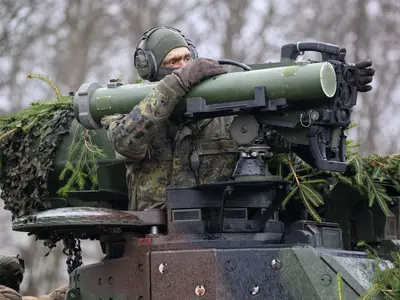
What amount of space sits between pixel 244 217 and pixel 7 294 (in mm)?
2381

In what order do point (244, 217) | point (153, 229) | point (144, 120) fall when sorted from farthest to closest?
point (153, 229) < point (244, 217) < point (144, 120)

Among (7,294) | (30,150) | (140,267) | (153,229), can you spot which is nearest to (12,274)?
(7,294)

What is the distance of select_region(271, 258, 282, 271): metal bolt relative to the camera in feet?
25.5

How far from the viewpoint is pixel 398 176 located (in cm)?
920

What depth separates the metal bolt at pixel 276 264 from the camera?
7.77 metres

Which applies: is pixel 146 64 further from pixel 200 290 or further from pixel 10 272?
pixel 10 272

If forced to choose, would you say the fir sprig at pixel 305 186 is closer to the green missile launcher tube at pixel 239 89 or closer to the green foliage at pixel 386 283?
the green foliage at pixel 386 283

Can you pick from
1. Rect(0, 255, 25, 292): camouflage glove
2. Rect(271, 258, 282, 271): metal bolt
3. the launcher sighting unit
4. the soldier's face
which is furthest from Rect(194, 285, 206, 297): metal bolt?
Rect(0, 255, 25, 292): camouflage glove

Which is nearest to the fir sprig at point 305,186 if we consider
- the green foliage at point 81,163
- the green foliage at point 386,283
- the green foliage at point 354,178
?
the green foliage at point 354,178

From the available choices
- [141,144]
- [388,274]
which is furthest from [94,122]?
[388,274]

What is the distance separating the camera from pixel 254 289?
7.77 metres

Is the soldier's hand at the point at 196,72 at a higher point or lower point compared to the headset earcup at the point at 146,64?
lower

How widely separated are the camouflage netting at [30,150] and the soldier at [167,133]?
3.20 feet

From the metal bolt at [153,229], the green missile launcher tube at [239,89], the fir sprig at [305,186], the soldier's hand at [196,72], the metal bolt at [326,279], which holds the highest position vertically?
the soldier's hand at [196,72]
